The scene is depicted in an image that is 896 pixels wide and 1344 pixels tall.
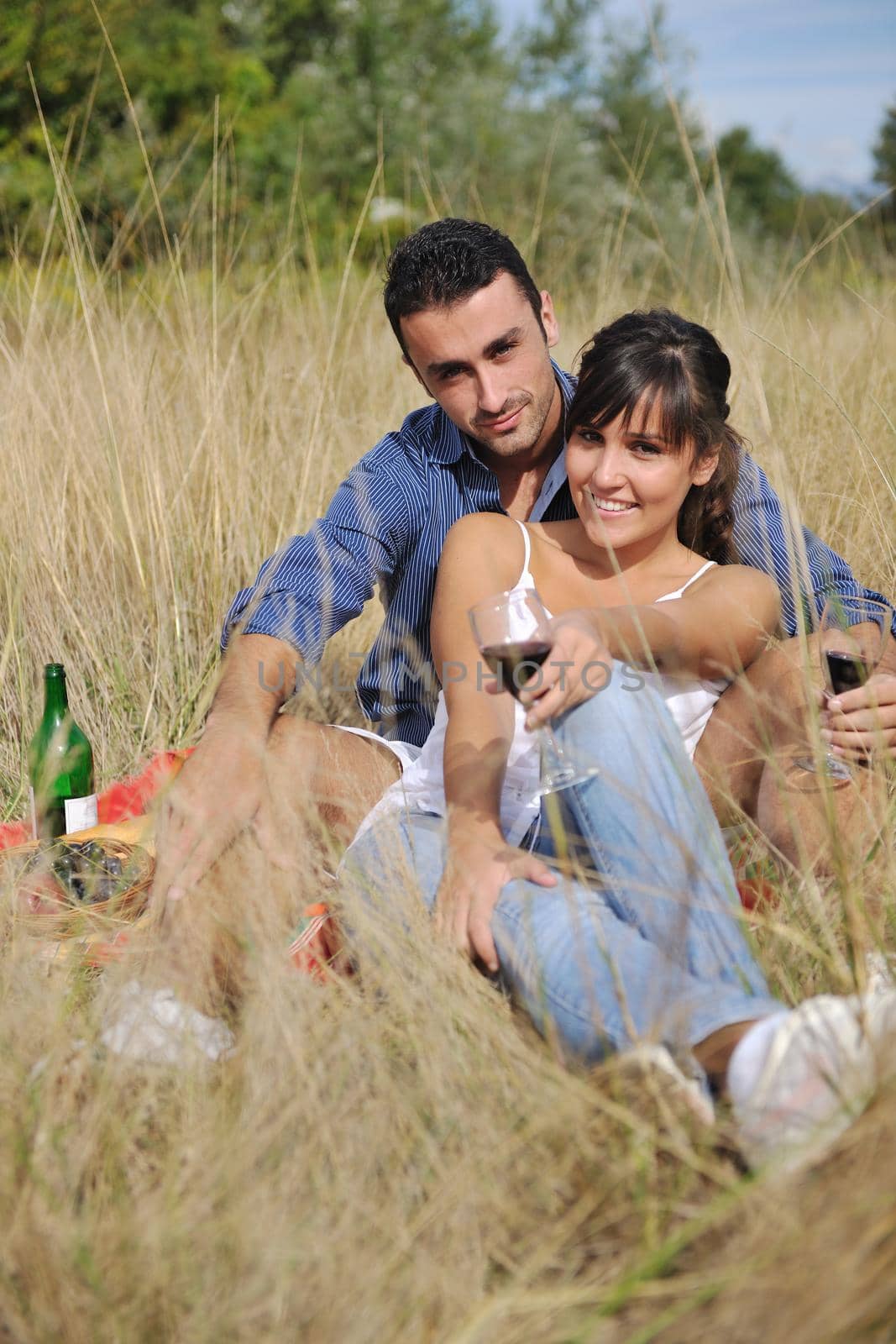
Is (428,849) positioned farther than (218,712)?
A: No

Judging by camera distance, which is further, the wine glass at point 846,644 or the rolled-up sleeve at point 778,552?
the rolled-up sleeve at point 778,552

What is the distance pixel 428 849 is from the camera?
2.23 metres

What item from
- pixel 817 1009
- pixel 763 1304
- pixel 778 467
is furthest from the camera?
pixel 778 467

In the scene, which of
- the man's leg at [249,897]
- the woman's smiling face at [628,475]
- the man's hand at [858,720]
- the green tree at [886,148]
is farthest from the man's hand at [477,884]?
the green tree at [886,148]

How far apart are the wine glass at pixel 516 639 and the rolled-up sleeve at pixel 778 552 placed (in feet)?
3.05

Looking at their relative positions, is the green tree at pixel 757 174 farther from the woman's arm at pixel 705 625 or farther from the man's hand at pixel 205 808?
the man's hand at pixel 205 808

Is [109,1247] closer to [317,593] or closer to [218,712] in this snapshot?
[218,712]

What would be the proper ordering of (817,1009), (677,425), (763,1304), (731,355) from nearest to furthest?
(763,1304), (817,1009), (677,425), (731,355)

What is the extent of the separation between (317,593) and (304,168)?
31.1ft

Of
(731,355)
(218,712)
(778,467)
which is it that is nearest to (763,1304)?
(778,467)

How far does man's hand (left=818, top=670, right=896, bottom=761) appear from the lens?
2158mm

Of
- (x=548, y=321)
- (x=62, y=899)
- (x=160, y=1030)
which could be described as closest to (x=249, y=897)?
(x=160, y=1030)

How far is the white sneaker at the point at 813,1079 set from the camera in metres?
1.38

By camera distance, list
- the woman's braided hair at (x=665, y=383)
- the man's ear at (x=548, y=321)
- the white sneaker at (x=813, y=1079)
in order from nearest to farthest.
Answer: the white sneaker at (x=813, y=1079) < the woman's braided hair at (x=665, y=383) < the man's ear at (x=548, y=321)
